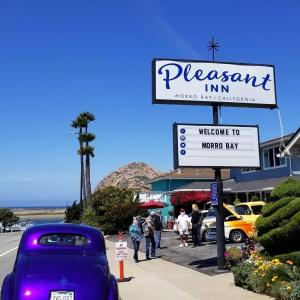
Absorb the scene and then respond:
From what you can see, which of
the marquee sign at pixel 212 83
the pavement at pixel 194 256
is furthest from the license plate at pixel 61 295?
the marquee sign at pixel 212 83

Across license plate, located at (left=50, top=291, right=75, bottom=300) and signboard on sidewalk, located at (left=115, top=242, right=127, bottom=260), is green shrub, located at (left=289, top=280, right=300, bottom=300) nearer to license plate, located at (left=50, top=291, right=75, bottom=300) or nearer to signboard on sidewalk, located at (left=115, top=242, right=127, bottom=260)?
license plate, located at (left=50, top=291, right=75, bottom=300)

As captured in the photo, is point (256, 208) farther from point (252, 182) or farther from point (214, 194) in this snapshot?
point (252, 182)

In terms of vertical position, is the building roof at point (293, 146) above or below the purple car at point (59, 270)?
above

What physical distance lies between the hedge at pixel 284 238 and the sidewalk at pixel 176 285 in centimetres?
131

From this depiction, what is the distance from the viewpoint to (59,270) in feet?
24.7

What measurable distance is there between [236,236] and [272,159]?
14.8m

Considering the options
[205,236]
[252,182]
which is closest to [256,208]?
[205,236]

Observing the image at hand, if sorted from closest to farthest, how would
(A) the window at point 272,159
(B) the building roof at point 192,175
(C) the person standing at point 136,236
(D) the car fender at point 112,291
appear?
(D) the car fender at point 112,291 < (C) the person standing at point 136,236 < (A) the window at point 272,159 < (B) the building roof at point 192,175

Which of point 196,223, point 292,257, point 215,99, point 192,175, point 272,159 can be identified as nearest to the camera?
point 292,257

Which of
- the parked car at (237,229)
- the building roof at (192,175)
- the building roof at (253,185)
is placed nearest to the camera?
the parked car at (237,229)

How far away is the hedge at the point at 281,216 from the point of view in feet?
40.1

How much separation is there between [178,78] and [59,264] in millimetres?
9407

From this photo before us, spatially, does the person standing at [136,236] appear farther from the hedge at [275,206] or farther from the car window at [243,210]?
the hedge at [275,206]

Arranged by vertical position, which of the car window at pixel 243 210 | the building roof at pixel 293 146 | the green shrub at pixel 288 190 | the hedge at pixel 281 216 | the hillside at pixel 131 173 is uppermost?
the hillside at pixel 131 173
